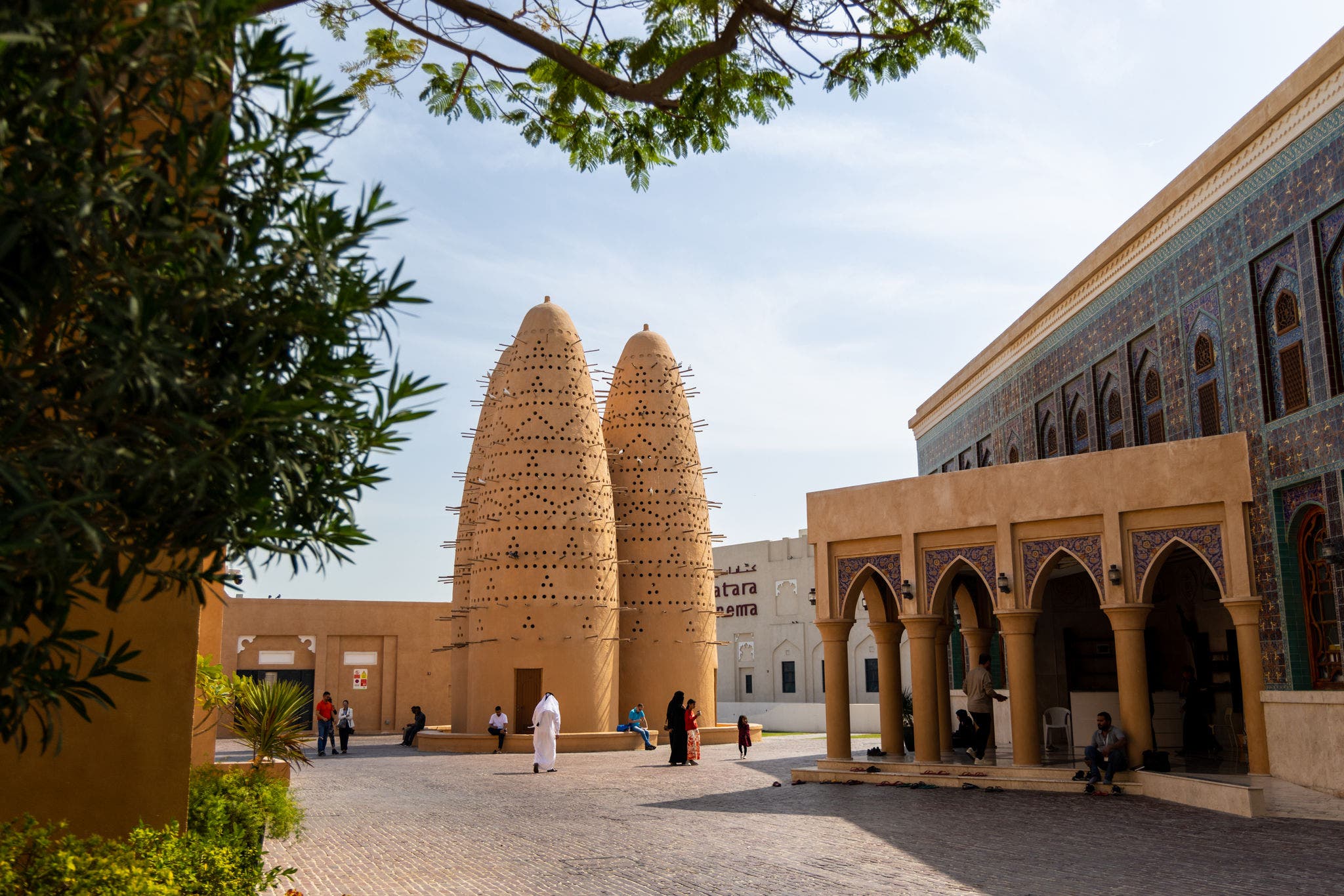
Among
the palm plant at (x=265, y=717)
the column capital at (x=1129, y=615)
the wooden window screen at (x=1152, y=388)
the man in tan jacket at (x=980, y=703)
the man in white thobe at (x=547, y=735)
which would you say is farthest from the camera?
the man in white thobe at (x=547, y=735)

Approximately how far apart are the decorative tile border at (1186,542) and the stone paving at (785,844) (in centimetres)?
288

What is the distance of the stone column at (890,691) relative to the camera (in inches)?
665

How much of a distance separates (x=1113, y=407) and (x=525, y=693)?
14.9 metres

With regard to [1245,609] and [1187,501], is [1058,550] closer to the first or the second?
[1187,501]

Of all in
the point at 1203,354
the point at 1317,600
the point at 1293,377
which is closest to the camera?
the point at 1317,600

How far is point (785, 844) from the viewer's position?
10.1m

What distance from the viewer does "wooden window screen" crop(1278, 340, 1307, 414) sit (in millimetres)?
13117

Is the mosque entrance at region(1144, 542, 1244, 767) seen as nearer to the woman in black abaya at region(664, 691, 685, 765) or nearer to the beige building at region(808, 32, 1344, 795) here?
the beige building at region(808, 32, 1344, 795)

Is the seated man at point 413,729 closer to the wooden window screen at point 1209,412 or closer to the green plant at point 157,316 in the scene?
the wooden window screen at point 1209,412

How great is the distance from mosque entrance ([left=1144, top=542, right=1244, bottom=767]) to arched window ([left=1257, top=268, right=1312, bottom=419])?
3.53 metres

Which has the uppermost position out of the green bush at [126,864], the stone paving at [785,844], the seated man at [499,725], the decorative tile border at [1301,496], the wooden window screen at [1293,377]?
the wooden window screen at [1293,377]

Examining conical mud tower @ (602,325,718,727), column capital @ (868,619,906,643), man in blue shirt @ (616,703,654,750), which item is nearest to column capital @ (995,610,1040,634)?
column capital @ (868,619,906,643)

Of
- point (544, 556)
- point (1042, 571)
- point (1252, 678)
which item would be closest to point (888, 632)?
point (1042, 571)

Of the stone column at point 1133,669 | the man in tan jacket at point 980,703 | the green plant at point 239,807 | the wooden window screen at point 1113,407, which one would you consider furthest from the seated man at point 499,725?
the stone column at point 1133,669
